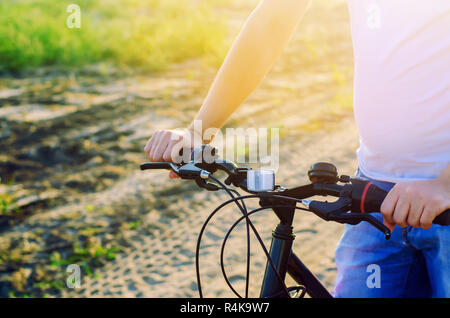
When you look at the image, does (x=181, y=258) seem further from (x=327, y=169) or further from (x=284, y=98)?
(x=284, y=98)

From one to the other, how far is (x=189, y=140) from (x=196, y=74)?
263 inches

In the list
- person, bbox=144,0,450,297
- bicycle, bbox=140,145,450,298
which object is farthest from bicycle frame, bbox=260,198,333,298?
person, bbox=144,0,450,297

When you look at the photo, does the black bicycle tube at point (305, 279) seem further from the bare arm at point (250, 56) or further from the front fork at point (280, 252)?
the bare arm at point (250, 56)

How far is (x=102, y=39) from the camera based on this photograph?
886cm

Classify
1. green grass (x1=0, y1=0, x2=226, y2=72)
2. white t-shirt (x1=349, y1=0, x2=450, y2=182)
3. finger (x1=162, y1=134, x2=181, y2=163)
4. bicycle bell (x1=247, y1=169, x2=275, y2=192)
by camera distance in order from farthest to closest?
green grass (x1=0, y1=0, x2=226, y2=72) → finger (x1=162, y1=134, x2=181, y2=163) → white t-shirt (x1=349, y1=0, x2=450, y2=182) → bicycle bell (x1=247, y1=169, x2=275, y2=192)

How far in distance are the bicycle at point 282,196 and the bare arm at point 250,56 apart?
0.64 ft

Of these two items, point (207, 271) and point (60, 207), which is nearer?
point (207, 271)

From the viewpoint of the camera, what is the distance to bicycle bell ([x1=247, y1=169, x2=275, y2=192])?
115 centimetres

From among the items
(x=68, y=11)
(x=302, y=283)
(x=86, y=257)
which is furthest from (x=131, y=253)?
(x=68, y=11)

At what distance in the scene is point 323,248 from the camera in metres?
3.49

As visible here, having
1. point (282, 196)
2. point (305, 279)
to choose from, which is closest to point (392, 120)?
point (282, 196)

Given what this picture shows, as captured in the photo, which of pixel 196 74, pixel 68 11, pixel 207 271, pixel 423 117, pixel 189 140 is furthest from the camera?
pixel 68 11

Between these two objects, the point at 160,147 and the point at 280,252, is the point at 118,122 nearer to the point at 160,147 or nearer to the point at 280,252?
the point at 160,147

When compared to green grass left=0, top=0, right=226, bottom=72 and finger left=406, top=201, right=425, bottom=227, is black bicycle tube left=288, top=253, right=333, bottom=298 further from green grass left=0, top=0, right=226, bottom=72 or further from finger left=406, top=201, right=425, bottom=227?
green grass left=0, top=0, right=226, bottom=72
